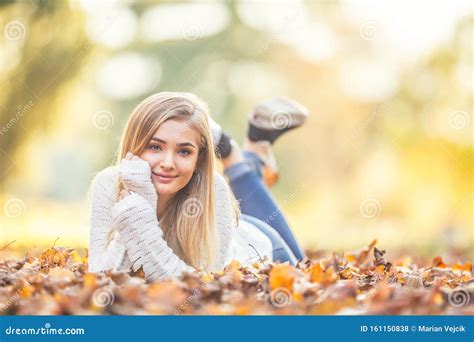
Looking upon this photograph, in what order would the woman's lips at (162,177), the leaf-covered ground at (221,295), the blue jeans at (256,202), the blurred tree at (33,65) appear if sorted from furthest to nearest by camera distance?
the blurred tree at (33,65), the blue jeans at (256,202), the woman's lips at (162,177), the leaf-covered ground at (221,295)

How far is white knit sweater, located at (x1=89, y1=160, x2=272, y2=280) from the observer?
2.45 meters

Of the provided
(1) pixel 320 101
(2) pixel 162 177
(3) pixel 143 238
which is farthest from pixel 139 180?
(1) pixel 320 101

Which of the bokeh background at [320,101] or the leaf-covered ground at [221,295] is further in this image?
the bokeh background at [320,101]

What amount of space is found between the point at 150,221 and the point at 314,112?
14.1 meters

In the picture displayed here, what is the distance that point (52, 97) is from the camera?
11.1 metres

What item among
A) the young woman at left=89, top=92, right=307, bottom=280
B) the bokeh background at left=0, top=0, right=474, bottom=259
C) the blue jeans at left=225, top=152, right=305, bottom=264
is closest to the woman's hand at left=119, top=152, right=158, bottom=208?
the young woman at left=89, top=92, right=307, bottom=280

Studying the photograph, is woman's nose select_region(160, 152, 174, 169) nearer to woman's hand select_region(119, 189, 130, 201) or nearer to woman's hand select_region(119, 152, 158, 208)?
woman's hand select_region(119, 152, 158, 208)

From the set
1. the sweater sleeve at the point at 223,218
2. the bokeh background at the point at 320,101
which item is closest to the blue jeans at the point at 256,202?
the sweater sleeve at the point at 223,218

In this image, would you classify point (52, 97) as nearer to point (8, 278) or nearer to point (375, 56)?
point (375, 56)

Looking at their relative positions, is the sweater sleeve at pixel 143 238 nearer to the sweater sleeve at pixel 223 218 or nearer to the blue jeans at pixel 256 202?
the sweater sleeve at pixel 223 218

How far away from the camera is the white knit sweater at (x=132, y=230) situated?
2.45 meters

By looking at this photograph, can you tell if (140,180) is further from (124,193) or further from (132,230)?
(132,230)

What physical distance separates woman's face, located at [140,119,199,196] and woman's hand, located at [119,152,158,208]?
7 centimetres
